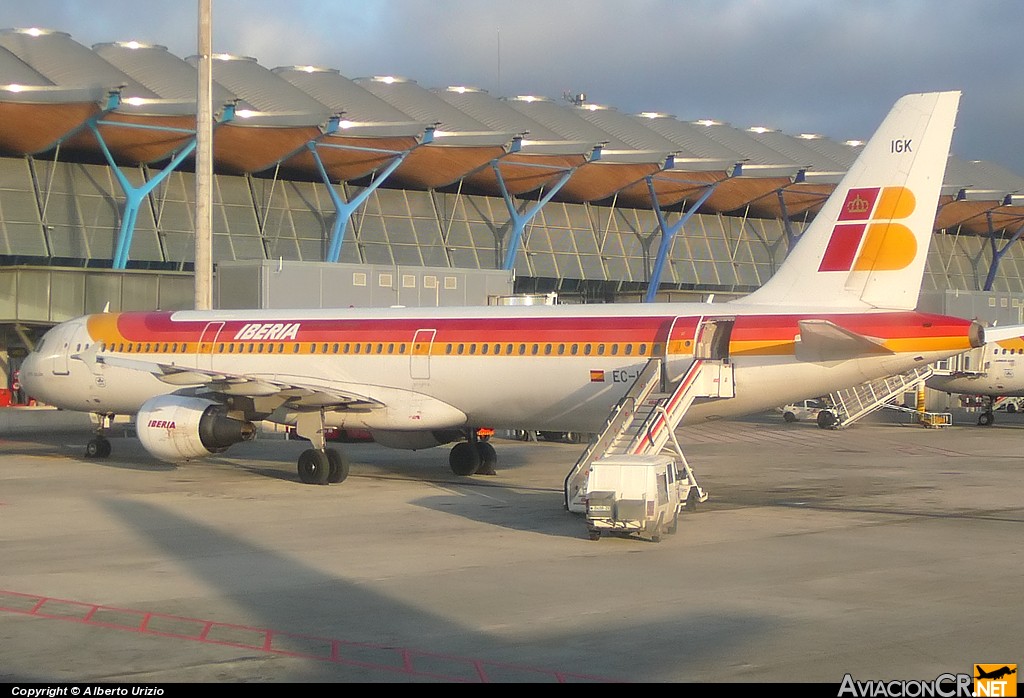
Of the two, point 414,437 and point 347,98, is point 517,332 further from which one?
point 347,98

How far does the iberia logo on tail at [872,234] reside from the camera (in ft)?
71.1

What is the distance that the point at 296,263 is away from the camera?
4225 centimetres

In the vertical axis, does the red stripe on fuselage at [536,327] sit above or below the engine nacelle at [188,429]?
above

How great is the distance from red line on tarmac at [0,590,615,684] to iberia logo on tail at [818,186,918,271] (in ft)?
45.4

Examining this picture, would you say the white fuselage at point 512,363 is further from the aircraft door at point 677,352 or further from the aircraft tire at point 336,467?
the aircraft tire at point 336,467

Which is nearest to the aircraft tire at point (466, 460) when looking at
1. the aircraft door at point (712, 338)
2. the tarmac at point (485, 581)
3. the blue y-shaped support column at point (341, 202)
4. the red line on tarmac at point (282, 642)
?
the tarmac at point (485, 581)

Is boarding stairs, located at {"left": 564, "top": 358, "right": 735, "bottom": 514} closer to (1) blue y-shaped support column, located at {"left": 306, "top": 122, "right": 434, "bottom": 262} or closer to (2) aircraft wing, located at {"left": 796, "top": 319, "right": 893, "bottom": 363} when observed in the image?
(2) aircraft wing, located at {"left": 796, "top": 319, "right": 893, "bottom": 363}

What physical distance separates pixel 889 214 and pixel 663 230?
164ft

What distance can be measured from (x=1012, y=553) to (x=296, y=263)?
2990 cm

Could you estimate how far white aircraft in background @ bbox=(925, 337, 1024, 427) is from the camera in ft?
152

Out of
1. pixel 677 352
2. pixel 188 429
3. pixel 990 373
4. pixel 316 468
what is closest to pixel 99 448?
pixel 188 429

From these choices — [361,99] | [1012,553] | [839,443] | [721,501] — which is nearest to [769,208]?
[361,99]

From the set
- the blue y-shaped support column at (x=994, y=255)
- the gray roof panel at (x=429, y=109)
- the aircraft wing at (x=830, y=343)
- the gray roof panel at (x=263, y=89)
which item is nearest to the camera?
the aircraft wing at (x=830, y=343)

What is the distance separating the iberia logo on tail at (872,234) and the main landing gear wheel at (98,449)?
742 inches
